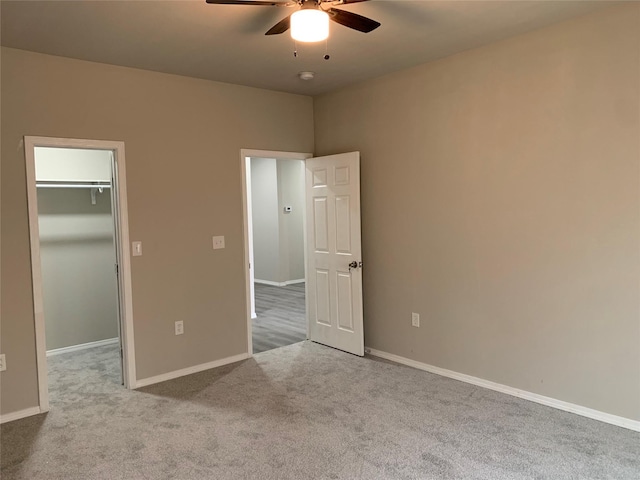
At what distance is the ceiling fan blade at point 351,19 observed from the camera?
94.0 inches

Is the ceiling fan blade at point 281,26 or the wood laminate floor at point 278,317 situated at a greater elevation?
the ceiling fan blade at point 281,26

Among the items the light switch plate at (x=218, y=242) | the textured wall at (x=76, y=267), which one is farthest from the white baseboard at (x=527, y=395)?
the textured wall at (x=76, y=267)

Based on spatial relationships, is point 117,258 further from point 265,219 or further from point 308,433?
point 265,219

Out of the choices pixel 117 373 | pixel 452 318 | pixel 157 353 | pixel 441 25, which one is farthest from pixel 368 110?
pixel 117 373

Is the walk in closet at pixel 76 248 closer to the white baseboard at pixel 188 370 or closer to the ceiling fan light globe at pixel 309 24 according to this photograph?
the white baseboard at pixel 188 370

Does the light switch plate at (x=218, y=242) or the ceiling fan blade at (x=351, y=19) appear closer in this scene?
the ceiling fan blade at (x=351, y=19)

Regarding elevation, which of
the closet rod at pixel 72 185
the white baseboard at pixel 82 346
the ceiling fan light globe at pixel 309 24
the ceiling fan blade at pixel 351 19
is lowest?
the white baseboard at pixel 82 346

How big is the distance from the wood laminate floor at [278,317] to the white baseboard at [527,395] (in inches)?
49.9

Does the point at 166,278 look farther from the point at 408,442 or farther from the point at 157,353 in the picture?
the point at 408,442

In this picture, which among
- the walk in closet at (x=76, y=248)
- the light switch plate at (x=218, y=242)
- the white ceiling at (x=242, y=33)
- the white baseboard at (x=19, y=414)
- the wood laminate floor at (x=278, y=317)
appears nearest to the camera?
the white ceiling at (x=242, y=33)

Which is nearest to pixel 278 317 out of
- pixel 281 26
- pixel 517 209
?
pixel 517 209

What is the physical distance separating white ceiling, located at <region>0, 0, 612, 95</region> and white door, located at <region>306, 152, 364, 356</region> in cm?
106

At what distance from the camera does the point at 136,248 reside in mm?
3879

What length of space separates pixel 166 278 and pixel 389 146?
2.35 metres
